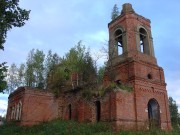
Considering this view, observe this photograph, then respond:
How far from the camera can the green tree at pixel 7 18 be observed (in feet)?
34.5

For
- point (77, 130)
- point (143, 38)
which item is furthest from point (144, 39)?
point (77, 130)

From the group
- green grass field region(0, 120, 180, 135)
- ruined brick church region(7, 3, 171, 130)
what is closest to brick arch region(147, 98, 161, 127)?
ruined brick church region(7, 3, 171, 130)

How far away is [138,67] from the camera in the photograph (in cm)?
1873

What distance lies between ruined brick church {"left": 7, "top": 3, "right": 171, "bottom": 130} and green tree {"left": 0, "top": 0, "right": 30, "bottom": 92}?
8.50 meters

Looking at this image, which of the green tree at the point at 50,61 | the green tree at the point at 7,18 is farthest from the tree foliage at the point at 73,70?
the green tree at the point at 7,18

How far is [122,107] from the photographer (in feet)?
54.1

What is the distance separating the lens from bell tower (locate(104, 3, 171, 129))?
59.6ft

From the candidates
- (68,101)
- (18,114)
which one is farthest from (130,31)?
(18,114)

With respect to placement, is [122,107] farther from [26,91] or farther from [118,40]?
[26,91]

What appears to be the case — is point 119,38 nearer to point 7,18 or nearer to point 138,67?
point 138,67

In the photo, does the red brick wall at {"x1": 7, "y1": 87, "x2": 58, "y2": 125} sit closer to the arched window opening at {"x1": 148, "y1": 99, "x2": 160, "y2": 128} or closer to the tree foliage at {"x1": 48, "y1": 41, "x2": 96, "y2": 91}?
the tree foliage at {"x1": 48, "y1": 41, "x2": 96, "y2": 91}

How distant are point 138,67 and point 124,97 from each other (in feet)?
10.7

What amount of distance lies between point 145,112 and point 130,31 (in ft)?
23.9

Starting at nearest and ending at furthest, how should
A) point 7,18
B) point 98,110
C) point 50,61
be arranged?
point 7,18 < point 98,110 < point 50,61
